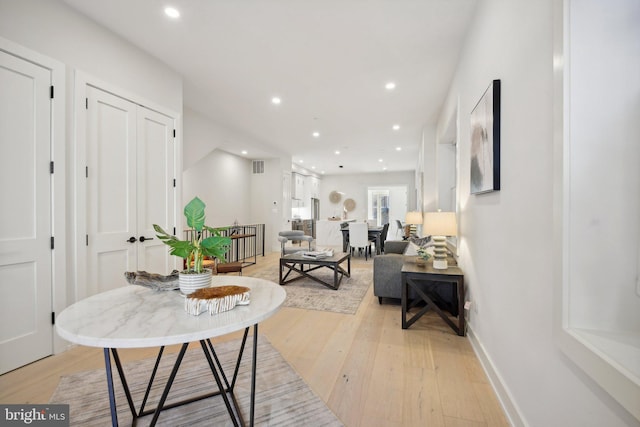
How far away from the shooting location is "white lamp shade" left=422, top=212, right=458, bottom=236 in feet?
8.86

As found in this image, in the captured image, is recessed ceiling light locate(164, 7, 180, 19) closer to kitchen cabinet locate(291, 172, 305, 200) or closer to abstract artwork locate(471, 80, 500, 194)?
abstract artwork locate(471, 80, 500, 194)

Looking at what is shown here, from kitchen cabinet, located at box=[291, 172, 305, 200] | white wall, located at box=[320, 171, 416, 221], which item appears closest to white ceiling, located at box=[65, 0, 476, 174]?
kitchen cabinet, located at box=[291, 172, 305, 200]

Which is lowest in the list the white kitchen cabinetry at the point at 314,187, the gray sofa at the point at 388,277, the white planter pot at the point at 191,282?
the gray sofa at the point at 388,277

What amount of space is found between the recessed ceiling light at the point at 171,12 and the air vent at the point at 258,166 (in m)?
5.60

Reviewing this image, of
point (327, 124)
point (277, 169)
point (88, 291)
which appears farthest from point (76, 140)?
point (277, 169)

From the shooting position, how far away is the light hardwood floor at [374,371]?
160 centimetres

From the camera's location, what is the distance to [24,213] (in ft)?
6.77

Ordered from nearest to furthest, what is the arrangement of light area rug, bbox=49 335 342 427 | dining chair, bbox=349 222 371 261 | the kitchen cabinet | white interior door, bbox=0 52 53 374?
1. light area rug, bbox=49 335 342 427
2. white interior door, bbox=0 52 53 374
3. dining chair, bbox=349 222 371 261
4. the kitchen cabinet

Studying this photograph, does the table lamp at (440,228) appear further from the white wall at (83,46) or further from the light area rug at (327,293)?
the white wall at (83,46)

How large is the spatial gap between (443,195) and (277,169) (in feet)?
15.2

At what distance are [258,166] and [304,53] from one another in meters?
5.31

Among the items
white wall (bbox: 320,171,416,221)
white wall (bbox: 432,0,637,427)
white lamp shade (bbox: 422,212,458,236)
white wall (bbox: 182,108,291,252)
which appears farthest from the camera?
white wall (bbox: 320,171,416,221)

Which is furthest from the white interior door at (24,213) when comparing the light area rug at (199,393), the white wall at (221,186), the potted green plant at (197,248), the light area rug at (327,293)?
the white wall at (221,186)

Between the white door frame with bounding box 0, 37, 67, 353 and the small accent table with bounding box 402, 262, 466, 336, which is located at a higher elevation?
the white door frame with bounding box 0, 37, 67, 353
